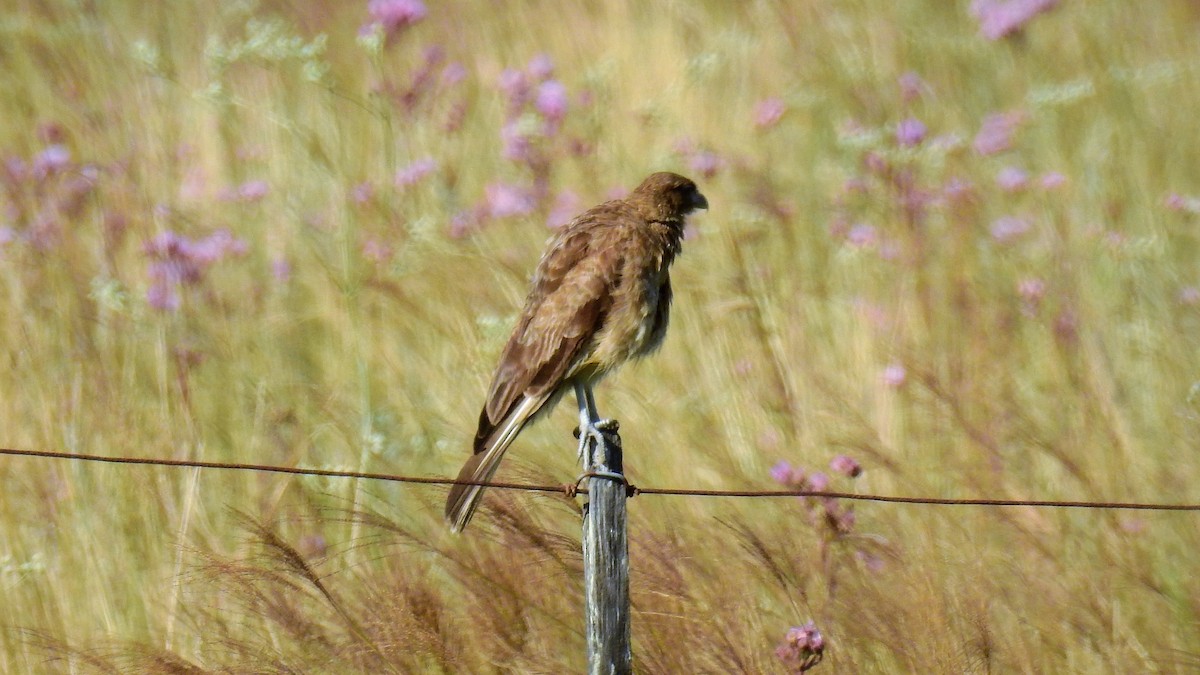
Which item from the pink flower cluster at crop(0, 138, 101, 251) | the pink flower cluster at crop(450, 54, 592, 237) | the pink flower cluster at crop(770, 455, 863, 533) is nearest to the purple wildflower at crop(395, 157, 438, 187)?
the pink flower cluster at crop(450, 54, 592, 237)

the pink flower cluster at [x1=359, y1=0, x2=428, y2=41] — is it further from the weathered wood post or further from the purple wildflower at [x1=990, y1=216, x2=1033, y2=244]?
the weathered wood post

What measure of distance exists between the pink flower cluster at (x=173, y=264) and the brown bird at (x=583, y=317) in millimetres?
1206

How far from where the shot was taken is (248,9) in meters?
7.33

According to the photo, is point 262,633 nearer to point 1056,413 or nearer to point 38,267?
point 38,267

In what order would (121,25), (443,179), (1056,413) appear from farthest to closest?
(121,25), (443,179), (1056,413)

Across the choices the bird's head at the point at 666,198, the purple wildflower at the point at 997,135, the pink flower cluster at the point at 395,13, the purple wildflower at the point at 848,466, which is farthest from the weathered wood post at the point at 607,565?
the purple wildflower at the point at 997,135

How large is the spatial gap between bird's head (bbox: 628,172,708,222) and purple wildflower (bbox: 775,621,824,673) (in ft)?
5.22

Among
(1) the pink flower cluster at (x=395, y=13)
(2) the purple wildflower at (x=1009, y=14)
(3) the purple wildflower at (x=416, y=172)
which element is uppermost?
(2) the purple wildflower at (x=1009, y=14)

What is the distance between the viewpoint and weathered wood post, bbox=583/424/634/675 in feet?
8.53

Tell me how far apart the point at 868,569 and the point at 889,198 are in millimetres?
2108

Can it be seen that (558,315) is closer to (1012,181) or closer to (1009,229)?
(1009,229)

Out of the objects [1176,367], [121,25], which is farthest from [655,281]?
[121,25]

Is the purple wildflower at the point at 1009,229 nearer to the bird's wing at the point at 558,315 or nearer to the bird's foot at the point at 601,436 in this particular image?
the bird's wing at the point at 558,315

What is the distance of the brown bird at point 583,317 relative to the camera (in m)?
3.87
